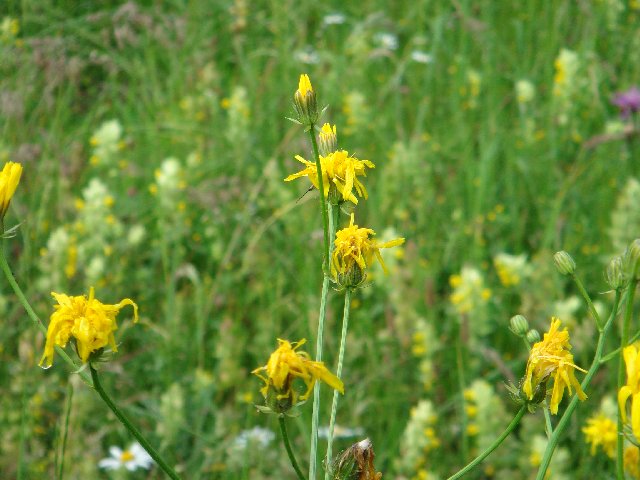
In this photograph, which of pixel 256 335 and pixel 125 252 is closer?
pixel 256 335

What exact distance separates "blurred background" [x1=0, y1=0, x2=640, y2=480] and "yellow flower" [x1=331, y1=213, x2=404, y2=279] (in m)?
0.40

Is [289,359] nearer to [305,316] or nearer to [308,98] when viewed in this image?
[308,98]

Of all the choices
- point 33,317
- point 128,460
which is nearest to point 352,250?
point 33,317

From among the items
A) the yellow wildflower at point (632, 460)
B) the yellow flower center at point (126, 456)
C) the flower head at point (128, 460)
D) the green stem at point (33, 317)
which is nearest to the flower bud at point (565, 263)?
the yellow wildflower at point (632, 460)

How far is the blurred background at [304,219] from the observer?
2.04m

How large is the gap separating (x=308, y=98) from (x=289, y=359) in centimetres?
31

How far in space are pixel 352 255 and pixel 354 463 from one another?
234 mm

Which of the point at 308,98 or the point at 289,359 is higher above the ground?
the point at 308,98

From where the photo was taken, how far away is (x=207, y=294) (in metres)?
2.51

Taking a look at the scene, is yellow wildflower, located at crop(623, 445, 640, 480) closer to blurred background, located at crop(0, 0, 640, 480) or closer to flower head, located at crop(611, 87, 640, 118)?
blurred background, located at crop(0, 0, 640, 480)

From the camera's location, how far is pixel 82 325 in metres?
0.90

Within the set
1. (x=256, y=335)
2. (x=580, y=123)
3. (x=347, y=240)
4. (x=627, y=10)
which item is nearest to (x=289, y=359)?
(x=347, y=240)

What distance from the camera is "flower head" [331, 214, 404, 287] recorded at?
1.01 m

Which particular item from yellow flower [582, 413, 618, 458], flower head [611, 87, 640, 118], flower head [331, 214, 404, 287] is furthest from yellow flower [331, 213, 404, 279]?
flower head [611, 87, 640, 118]
